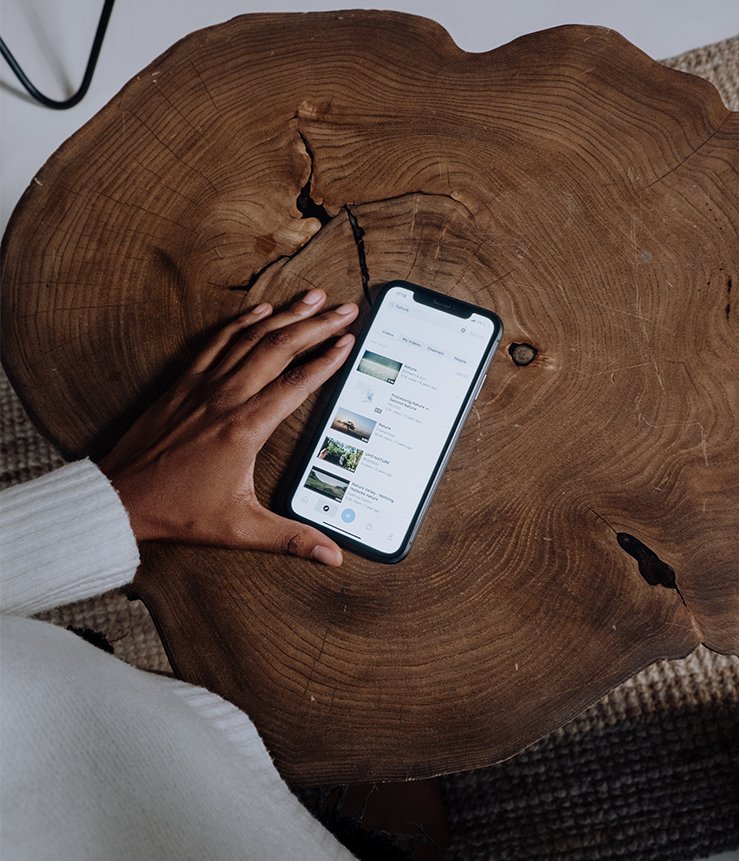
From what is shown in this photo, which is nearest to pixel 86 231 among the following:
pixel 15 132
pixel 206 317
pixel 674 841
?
pixel 206 317

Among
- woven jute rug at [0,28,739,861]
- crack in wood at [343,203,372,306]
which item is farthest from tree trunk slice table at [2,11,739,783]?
woven jute rug at [0,28,739,861]

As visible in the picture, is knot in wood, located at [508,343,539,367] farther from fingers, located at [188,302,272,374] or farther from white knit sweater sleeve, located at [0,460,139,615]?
white knit sweater sleeve, located at [0,460,139,615]

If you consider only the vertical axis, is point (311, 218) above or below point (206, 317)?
above

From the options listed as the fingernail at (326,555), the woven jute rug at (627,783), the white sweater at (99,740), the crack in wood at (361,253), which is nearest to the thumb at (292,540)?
the fingernail at (326,555)

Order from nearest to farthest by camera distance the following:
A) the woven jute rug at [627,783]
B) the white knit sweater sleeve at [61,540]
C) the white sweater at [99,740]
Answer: the white sweater at [99,740]
the white knit sweater sleeve at [61,540]
the woven jute rug at [627,783]

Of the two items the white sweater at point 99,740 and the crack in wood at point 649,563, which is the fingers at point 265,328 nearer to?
the white sweater at point 99,740

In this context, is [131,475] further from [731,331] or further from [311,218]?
[731,331]

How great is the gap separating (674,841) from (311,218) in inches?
33.8

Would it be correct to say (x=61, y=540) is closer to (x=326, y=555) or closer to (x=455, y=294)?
(x=326, y=555)

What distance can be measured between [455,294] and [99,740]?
0.44m

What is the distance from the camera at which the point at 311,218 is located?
2.22ft

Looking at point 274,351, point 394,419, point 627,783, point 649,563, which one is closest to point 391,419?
point 394,419

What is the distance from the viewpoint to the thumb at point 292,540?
633 millimetres

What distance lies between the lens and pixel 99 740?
504mm
